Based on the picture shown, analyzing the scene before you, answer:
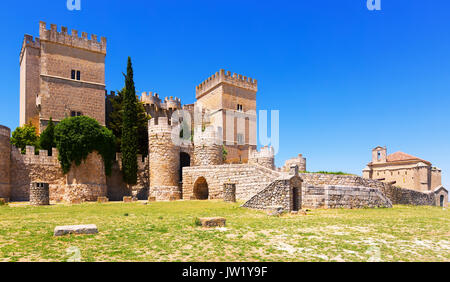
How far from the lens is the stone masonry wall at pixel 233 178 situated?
22044mm

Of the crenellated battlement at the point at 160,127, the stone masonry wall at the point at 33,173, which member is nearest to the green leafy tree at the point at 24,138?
the stone masonry wall at the point at 33,173

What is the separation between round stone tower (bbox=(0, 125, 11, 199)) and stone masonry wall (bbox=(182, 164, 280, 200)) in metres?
13.8

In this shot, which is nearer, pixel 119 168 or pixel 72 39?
pixel 119 168

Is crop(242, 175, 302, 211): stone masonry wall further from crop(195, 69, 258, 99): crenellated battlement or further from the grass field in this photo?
crop(195, 69, 258, 99): crenellated battlement

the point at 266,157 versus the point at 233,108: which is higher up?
the point at 233,108

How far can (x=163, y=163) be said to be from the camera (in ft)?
94.9

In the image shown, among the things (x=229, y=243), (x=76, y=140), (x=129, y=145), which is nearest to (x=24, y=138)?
(x=76, y=140)

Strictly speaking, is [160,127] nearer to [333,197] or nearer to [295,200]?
[295,200]

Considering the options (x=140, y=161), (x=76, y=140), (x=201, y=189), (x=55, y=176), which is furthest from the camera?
(x=140, y=161)

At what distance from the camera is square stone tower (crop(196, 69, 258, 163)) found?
1688 inches

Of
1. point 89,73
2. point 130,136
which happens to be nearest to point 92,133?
point 130,136

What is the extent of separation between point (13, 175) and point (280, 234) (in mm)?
24092

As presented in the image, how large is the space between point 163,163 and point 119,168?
15.2ft
